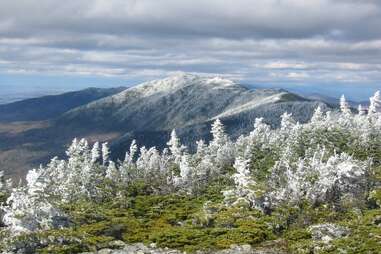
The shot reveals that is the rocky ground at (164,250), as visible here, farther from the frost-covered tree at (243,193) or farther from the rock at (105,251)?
the frost-covered tree at (243,193)

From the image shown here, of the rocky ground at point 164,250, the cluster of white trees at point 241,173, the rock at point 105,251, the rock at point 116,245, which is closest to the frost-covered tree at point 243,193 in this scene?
the cluster of white trees at point 241,173

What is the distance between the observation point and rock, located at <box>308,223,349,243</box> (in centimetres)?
6091

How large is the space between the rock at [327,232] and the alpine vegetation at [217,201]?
0.52ft

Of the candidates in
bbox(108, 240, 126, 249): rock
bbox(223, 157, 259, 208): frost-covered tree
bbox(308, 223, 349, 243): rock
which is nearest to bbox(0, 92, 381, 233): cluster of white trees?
bbox(223, 157, 259, 208): frost-covered tree

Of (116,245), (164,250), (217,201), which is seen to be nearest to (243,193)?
(217,201)

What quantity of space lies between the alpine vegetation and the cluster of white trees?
199 mm

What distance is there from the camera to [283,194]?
79188mm

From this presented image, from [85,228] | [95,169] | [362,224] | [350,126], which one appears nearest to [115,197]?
[95,169]

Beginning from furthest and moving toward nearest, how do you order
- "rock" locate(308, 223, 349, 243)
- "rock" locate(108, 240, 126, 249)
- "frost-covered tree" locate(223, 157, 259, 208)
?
"frost-covered tree" locate(223, 157, 259, 208)
"rock" locate(108, 240, 126, 249)
"rock" locate(308, 223, 349, 243)

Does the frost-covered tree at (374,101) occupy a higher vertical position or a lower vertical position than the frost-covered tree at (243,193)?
higher

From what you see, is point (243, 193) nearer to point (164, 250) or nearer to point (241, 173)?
point (241, 173)

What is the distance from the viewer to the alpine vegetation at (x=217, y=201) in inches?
2484

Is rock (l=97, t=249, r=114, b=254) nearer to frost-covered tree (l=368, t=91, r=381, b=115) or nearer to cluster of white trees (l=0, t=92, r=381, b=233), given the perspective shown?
cluster of white trees (l=0, t=92, r=381, b=233)

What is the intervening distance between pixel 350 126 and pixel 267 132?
1885cm
